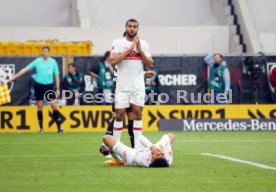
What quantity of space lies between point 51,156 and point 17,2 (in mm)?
17973

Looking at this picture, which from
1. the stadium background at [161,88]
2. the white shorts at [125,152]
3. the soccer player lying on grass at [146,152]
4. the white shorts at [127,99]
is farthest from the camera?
the white shorts at [127,99]

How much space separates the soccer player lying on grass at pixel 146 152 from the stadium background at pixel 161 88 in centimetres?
34

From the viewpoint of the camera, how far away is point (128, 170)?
13188mm

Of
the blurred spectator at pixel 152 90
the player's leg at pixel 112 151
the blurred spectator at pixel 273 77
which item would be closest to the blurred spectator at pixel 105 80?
the blurred spectator at pixel 152 90

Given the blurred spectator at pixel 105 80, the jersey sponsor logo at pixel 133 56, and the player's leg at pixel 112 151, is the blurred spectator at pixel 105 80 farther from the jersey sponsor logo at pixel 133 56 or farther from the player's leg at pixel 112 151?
the player's leg at pixel 112 151

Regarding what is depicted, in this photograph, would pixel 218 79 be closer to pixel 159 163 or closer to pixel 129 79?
pixel 129 79

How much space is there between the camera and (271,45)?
34.0 metres

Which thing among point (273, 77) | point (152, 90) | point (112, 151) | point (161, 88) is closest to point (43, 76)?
point (152, 90)

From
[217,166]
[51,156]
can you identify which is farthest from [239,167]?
[51,156]

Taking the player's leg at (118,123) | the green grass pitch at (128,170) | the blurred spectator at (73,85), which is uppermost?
the blurred spectator at (73,85)

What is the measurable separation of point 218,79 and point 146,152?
1533cm

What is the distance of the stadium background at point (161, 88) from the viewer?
12.4m

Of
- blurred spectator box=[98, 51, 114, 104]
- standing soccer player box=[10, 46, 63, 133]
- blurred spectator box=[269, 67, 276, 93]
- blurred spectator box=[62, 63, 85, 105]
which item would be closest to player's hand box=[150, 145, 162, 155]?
standing soccer player box=[10, 46, 63, 133]

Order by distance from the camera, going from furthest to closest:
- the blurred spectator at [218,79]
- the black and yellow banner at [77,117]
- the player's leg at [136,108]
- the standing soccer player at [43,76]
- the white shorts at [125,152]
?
1. the blurred spectator at [218,79]
2. the black and yellow banner at [77,117]
3. the standing soccer player at [43,76]
4. the player's leg at [136,108]
5. the white shorts at [125,152]
